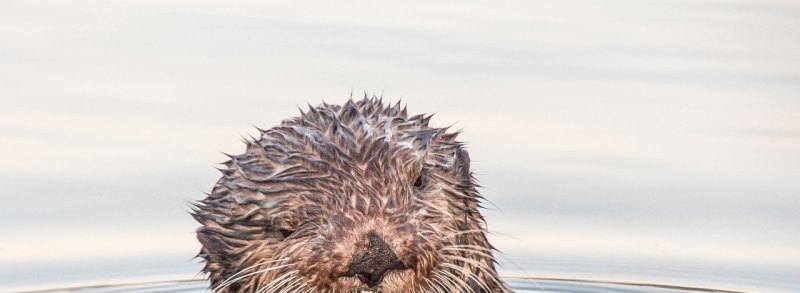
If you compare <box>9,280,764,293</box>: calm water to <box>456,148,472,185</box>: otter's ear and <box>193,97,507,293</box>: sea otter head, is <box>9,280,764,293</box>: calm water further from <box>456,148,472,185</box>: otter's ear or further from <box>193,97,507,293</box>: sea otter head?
<box>456,148,472,185</box>: otter's ear

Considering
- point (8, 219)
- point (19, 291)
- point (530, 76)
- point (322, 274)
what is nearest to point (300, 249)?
point (322, 274)

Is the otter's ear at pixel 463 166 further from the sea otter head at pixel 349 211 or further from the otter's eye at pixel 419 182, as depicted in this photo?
the otter's eye at pixel 419 182

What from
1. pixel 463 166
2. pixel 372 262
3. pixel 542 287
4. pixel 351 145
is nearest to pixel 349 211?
pixel 372 262

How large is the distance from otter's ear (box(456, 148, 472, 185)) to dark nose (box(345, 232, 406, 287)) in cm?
84

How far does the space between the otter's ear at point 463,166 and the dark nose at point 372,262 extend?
841 mm

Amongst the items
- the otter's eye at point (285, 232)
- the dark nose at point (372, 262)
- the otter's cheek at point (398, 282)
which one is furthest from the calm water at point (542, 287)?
the dark nose at point (372, 262)

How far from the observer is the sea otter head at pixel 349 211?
7.21 metres

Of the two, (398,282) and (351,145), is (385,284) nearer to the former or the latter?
(398,282)

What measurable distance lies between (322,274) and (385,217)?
0.32 m

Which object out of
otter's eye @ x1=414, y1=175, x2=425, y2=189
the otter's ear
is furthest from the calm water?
otter's eye @ x1=414, y1=175, x2=425, y2=189

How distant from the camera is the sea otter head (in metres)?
7.21

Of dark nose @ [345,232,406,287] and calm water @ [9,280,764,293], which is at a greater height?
calm water @ [9,280,764,293]

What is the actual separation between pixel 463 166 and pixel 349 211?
789mm

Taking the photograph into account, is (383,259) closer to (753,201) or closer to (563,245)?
(563,245)
